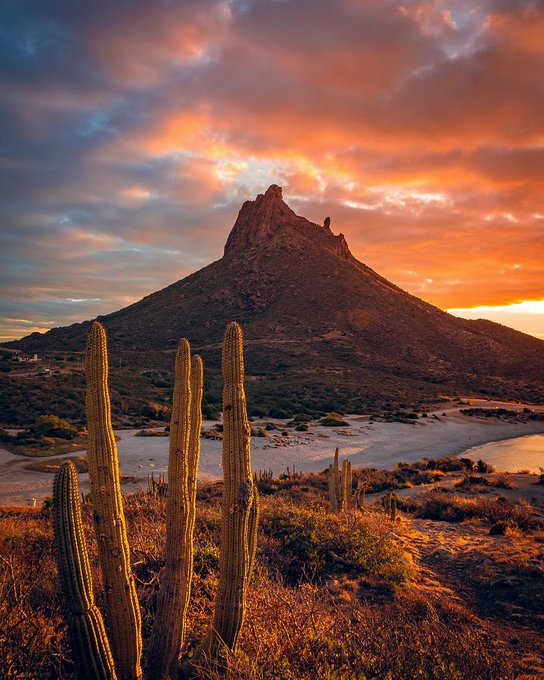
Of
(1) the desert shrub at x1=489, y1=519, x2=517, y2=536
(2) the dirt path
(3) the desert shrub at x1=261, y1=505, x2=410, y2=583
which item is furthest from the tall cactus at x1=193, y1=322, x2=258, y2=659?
(1) the desert shrub at x1=489, y1=519, x2=517, y2=536

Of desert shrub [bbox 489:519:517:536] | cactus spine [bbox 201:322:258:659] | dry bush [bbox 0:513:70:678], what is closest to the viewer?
dry bush [bbox 0:513:70:678]

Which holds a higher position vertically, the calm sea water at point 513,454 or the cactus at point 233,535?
the cactus at point 233,535

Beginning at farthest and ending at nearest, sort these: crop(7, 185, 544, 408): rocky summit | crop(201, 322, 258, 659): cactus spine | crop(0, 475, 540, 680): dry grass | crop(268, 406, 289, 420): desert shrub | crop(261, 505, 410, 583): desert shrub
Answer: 1. crop(7, 185, 544, 408): rocky summit
2. crop(268, 406, 289, 420): desert shrub
3. crop(261, 505, 410, 583): desert shrub
4. crop(201, 322, 258, 659): cactus spine
5. crop(0, 475, 540, 680): dry grass

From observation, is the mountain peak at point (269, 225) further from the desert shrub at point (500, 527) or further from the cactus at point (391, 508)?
the desert shrub at point (500, 527)

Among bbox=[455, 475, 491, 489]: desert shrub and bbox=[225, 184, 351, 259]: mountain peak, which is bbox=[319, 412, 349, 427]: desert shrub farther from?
bbox=[225, 184, 351, 259]: mountain peak

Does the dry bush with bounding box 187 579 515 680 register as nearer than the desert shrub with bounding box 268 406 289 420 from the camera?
Yes

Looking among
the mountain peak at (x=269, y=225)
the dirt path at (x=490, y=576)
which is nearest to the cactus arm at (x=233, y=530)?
the dirt path at (x=490, y=576)


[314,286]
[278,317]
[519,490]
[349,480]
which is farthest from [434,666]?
[314,286]

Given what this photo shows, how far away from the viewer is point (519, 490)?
738 inches

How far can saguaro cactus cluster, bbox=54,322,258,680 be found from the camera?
3.93 metres

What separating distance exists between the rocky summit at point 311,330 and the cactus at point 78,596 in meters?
43.8

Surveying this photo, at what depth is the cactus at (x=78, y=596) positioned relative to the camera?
12.7 ft

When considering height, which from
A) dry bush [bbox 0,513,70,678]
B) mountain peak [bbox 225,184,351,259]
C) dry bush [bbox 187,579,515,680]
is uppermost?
mountain peak [bbox 225,184,351,259]

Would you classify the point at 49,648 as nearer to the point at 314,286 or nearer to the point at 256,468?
the point at 256,468
